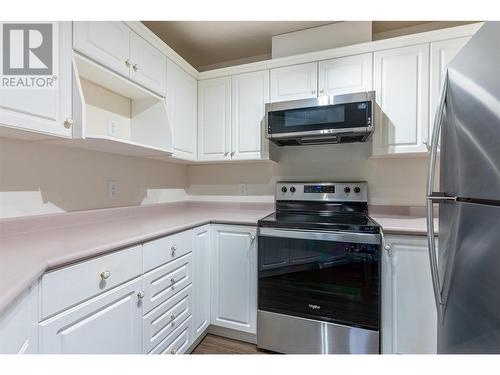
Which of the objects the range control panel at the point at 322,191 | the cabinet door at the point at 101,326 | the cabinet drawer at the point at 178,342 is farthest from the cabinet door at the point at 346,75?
the cabinet drawer at the point at 178,342

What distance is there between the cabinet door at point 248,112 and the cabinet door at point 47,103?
1.24 m

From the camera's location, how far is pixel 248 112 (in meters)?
2.11

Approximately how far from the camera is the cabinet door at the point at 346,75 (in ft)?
5.88

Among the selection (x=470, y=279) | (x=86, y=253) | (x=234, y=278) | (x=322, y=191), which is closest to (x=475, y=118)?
(x=470, y=279)

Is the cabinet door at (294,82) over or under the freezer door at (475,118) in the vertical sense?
over

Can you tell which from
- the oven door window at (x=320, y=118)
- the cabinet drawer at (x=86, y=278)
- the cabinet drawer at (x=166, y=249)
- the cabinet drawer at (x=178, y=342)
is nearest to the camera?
the cabinet drawer at (x=86, y=278)

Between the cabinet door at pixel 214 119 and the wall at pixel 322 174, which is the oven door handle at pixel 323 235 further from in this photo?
the cabinet door at pixel 214 119

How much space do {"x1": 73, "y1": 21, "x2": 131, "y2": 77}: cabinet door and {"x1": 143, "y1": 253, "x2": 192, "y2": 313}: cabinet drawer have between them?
1.19 meters

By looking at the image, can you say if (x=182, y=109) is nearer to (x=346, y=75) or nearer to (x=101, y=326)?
(x=346, y=75)

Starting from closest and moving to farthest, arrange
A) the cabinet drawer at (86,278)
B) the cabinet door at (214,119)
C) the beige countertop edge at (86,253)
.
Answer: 1. the beige countertop edge at (86,253)
2. the cabinet drawer at (86,278)
3. the cabinet door at (214,119)

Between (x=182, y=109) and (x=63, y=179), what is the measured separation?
102 cm

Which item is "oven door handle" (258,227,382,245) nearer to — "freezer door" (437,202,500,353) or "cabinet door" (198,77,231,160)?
"freezer door" (437,202,500,353)

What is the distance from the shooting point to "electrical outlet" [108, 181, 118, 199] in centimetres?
177

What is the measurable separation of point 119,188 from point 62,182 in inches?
16.2
